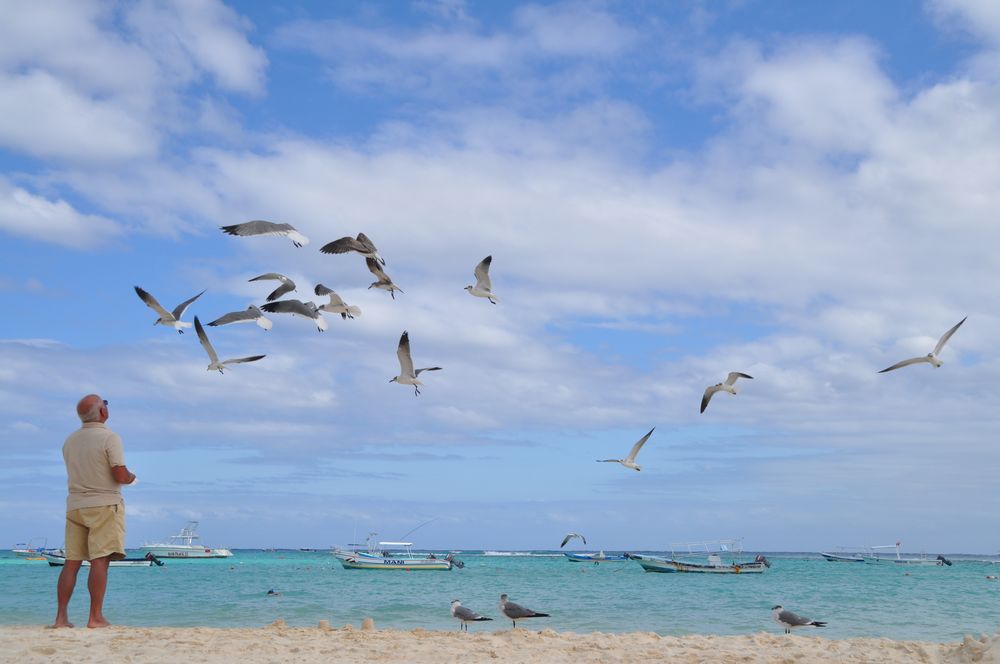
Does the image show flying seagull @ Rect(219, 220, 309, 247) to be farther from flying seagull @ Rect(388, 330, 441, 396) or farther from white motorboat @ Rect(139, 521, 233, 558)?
white motorboat @ Rect(139, 521, 233, 558)

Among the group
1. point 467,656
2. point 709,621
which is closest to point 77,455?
point 467,656

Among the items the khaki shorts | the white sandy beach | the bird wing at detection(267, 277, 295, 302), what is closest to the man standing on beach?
the khaki shorts

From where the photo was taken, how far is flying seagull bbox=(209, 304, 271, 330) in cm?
1476

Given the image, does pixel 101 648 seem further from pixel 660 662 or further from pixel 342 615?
pixel 342 615

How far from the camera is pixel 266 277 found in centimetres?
1593

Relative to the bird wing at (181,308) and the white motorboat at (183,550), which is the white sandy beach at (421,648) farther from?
the white motorboat at (183,550)

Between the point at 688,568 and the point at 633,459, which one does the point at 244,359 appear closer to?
the point at 633,459

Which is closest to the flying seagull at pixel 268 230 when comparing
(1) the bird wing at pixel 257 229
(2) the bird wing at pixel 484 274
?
(1) the bird wing at pixel 257 229

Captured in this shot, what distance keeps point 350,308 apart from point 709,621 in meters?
12.3

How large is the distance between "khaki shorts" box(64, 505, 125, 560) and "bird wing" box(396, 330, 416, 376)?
349 inches

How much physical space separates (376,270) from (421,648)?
7195 millimetres

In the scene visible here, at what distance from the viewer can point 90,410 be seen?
8.23 meters

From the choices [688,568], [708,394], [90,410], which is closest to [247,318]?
[90,410]

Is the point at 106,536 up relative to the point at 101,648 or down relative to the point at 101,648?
up
